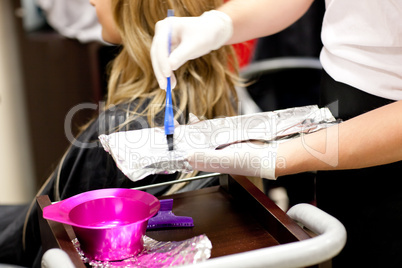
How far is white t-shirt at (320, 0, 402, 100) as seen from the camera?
1.02m

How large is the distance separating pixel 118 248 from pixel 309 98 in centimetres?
183

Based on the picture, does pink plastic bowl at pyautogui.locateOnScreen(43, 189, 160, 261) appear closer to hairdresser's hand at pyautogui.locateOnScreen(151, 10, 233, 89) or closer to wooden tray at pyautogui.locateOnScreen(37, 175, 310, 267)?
wooden tray at pyautogui.locateOnScreen(37, 175, 310, 267)

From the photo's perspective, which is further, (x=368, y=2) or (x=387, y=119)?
(x=368, y=2)

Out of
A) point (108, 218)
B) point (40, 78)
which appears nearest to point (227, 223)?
point (108, 218)

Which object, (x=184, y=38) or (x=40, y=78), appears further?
(x=40, y=78)

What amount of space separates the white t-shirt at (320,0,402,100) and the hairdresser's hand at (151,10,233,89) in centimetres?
26

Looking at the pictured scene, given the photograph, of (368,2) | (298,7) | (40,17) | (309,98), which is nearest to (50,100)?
(40,17)

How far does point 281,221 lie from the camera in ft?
2.89

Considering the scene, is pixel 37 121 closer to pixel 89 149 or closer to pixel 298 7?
pixel 89 149

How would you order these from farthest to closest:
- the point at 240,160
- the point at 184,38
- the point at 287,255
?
the point at 184,38 < the point at 240,160 < the point at 287,255

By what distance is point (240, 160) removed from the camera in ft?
3.10

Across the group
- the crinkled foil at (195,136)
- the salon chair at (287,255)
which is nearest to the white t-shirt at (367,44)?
the crinkled foil at (195,136)

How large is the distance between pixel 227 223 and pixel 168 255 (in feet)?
0.56

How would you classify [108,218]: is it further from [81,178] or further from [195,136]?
[81,178]
